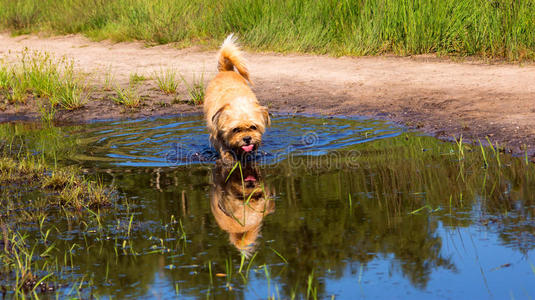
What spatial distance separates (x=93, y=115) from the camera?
999 cm

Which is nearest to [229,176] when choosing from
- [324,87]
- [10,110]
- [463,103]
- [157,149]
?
[157,149]

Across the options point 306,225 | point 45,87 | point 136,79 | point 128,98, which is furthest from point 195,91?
point 306,225

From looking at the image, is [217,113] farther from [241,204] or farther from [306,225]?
[306,225]

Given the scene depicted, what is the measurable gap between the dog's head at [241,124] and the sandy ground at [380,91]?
7.49 ft

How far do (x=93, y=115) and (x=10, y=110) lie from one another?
4.73 ft

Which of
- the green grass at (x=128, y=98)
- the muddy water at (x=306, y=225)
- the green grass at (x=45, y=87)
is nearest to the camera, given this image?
the muddy water at (x=306, y=225)

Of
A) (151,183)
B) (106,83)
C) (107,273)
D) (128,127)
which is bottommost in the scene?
(107,273)

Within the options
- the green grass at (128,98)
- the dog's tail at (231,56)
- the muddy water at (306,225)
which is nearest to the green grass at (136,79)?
the green grass at (128,98)

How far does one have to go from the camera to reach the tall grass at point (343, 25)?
11.4 meters

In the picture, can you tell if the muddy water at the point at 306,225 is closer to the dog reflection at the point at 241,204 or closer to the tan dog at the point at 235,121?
the dog reflection at the point at 241,204

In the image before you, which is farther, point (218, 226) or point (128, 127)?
point (128, 127)

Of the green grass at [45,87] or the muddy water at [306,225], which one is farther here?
the green grass at [45,87]

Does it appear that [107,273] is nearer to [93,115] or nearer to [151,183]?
[151,183]

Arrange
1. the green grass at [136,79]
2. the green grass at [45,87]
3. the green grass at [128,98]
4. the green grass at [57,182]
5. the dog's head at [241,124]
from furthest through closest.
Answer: the green grass at [136,79]
the green grass at [45,87]
the green grass at [128,98]
the dog's head at [241,124]
the green grass at [57,182]
